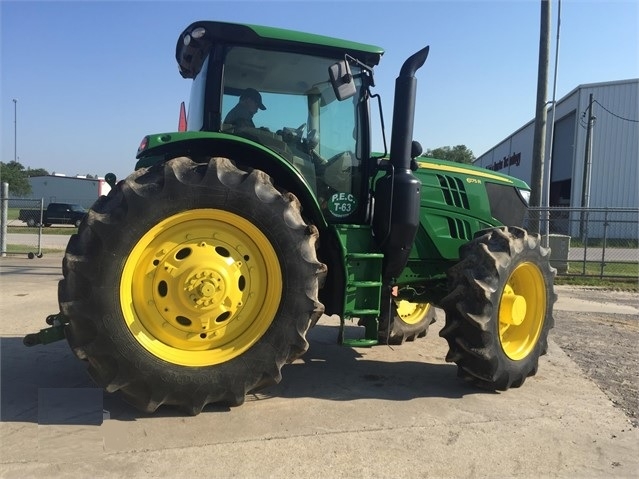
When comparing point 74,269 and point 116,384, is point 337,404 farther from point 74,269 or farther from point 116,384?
point 74,269

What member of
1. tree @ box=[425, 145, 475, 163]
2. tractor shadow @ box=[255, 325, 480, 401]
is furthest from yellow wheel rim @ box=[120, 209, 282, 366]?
tree @ box=[425, 145, 475, 163]

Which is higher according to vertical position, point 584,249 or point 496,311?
point 584,249

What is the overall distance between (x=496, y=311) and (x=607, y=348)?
259 centimetres

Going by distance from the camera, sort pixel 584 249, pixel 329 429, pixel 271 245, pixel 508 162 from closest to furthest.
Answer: pixel 329 429 → pixel 271 245 → pixel 584 249 → pixel 508 162

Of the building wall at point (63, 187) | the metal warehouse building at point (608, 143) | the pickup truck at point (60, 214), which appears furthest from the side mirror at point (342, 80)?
the building wall at point (63, 187)

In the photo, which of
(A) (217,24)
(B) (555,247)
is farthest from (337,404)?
(B) (555,247)

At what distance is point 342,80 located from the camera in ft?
12.1

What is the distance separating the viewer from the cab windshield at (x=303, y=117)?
3869 mm

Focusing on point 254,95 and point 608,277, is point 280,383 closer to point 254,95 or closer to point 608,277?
point 254,95

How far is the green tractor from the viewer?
125 inches

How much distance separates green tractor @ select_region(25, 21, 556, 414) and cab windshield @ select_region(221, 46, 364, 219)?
0.04ft

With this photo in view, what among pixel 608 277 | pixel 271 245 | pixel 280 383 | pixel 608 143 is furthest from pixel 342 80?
pixel 608 143

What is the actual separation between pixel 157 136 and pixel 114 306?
115 cm

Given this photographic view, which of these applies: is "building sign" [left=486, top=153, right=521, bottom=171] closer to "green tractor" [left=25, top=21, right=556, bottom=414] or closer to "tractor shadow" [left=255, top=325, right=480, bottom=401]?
"tractor shadow" [left=255, top=325, right=480, bottom=401]
